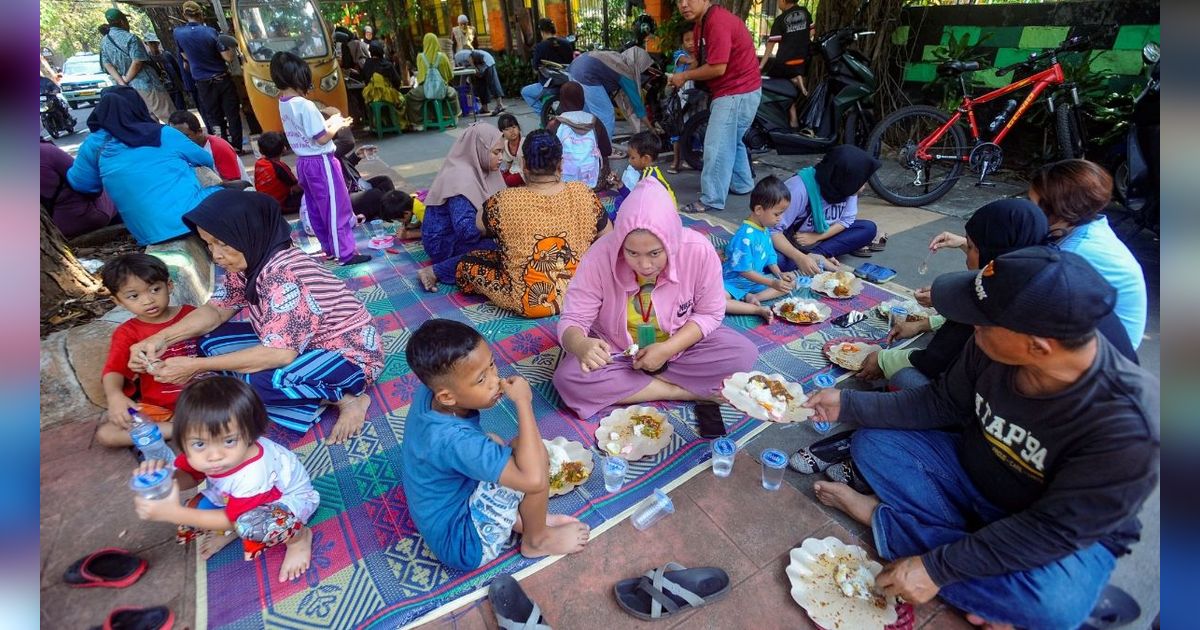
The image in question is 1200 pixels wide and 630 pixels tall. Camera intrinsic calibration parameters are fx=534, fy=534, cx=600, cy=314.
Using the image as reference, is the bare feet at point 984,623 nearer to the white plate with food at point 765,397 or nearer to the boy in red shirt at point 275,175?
the white plate with food at point 765,397

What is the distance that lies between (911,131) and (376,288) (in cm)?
582

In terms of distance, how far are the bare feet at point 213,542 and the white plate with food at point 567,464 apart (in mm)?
1188

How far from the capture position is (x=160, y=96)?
7.92 meters

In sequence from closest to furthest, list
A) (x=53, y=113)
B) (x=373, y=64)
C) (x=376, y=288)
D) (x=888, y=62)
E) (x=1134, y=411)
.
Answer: (x=1134, y=411)
(x=376, y=288)
(x=888, y=62)
(x=373, y=64)
(x=53, y=113)

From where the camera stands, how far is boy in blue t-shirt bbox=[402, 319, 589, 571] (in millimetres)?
1562

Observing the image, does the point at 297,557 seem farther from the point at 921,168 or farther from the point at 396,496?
the point at 921,168

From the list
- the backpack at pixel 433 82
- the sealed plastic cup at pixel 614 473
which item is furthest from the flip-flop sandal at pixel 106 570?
the backpack at pixel 433 82

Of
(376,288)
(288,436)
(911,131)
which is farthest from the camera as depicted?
(911,131)

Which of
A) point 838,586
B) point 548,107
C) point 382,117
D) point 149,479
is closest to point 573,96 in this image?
point 548,107

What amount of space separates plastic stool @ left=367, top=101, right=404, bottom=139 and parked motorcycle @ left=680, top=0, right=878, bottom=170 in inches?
221

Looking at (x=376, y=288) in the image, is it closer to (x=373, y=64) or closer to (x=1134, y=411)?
(x=1134, y=411)

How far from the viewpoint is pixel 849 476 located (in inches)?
81.2

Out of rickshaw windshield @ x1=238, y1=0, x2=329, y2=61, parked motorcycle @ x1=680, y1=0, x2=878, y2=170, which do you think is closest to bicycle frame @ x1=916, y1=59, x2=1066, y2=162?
parked motorcycle @ x1=680, y1=0, x2=878, y2=170
